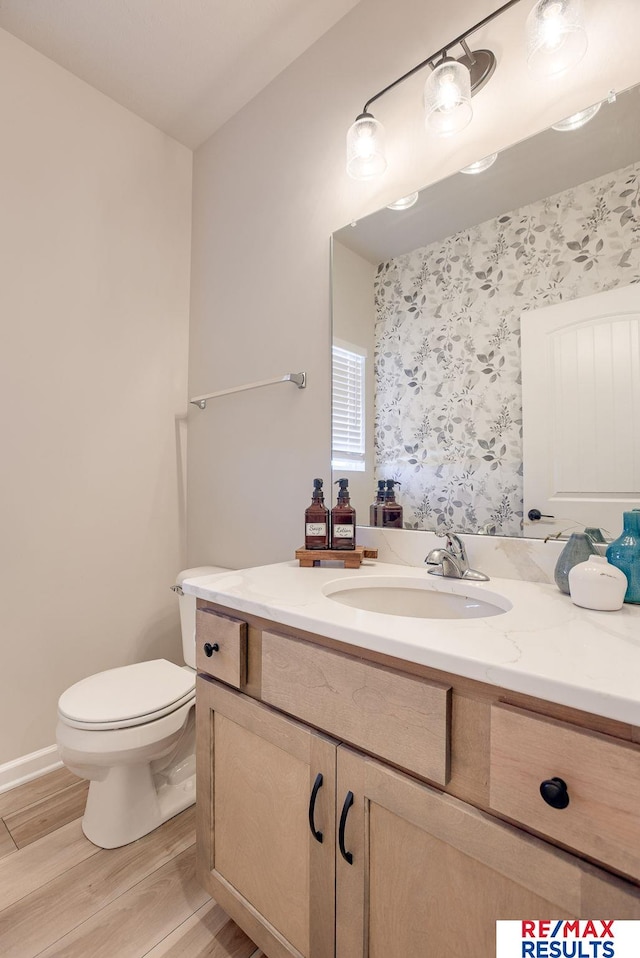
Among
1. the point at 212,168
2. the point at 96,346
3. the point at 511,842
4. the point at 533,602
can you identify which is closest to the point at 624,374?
the point at 533,602

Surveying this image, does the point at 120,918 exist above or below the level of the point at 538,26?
below

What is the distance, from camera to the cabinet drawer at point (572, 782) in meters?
0.50

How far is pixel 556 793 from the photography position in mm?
534

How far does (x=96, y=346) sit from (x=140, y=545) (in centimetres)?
87

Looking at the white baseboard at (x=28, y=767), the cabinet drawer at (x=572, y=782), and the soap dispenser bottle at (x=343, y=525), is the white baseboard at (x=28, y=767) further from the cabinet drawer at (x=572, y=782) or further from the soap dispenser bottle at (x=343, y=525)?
the cabinet drawer at (x=572, y=782)

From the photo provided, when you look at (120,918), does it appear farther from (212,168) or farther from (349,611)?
(212,168)

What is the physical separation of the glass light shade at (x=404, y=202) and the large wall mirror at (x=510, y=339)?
3cm

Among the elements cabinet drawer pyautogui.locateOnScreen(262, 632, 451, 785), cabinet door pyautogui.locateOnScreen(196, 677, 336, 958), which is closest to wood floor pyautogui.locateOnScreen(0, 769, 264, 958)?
cabinet door pyautogui.locateOnScreen(196, 677, 336, 958)

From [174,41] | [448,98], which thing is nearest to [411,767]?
[448,98]


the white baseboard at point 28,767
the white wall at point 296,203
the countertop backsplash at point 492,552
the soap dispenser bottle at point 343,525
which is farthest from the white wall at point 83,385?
the countertop backsplash at point 492,552

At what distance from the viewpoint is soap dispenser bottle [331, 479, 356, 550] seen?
1.33 meters

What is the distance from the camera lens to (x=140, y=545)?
2.03 m

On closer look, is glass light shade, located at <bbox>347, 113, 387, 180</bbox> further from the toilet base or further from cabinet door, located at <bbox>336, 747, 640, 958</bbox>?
the toilet base

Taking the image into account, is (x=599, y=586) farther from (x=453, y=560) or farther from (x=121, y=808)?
(x=121, y=808)
